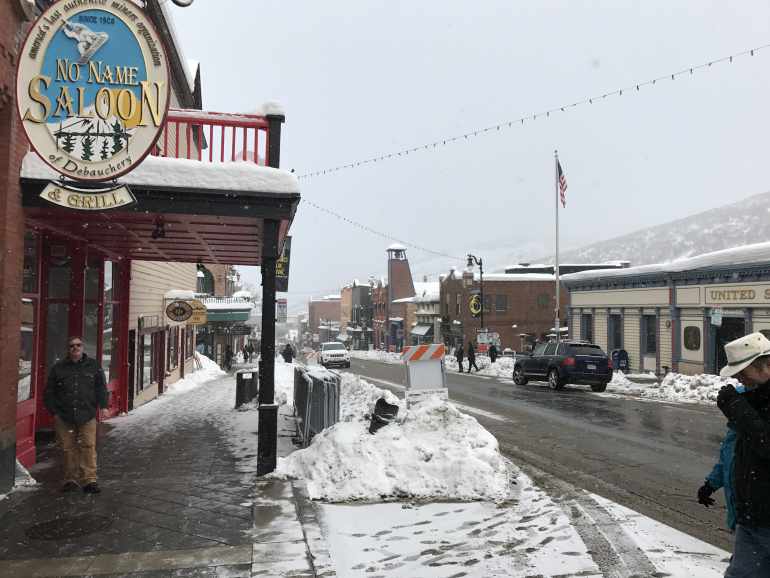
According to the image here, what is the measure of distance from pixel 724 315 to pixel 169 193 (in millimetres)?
24163

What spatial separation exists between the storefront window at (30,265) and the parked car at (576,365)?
16.9 meters

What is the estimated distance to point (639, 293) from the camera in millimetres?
30719

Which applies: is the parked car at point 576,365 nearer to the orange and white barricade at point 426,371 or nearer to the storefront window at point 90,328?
the orange and white barricade at point 426,371

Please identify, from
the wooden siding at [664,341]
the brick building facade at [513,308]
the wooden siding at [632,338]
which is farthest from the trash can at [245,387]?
the brick building facade at [513,308]

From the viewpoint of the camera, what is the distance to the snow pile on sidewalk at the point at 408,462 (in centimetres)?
698

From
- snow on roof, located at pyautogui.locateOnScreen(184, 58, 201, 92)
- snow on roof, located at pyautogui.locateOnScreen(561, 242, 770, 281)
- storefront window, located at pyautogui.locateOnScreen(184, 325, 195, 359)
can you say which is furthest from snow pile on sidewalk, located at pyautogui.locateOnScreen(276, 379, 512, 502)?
snow on roof, located at pyautogui.locateOnScreen(561, 242, 770, 281)

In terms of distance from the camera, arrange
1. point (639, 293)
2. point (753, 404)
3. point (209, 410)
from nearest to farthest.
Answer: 1. point (753, 404)
2. point (209, 410)
3. point (639, 293)

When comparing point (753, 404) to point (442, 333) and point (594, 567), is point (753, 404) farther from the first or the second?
point (442, 333)

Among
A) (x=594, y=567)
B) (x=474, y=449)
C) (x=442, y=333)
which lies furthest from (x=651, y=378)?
(x=442, y=333)

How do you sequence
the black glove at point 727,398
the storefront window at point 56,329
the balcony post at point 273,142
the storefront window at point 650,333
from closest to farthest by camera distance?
the black glove at point 727,398
the balcony post at point 273,142
the storefront window at point 56,329
the storefront window at point 650,333

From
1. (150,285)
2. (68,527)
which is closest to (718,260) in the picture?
(150,285)

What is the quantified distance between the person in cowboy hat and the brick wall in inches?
279

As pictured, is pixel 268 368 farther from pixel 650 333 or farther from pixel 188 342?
pixel 650 333

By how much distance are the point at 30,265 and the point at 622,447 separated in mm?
9826
